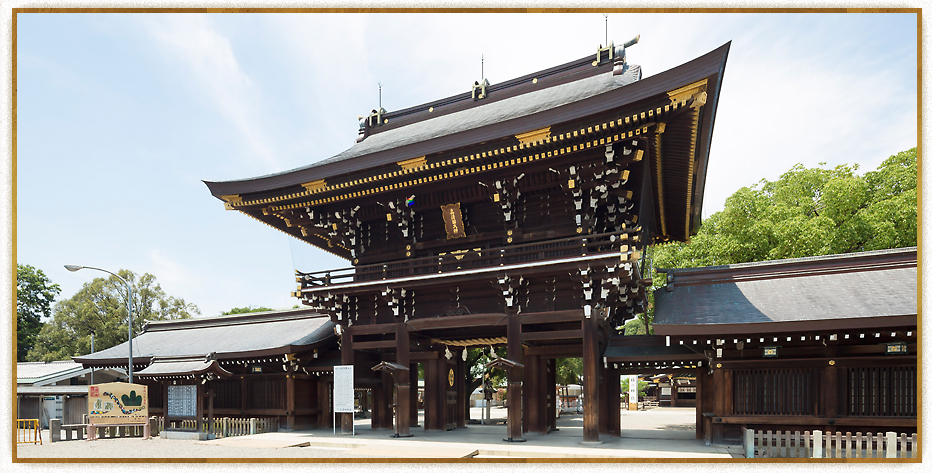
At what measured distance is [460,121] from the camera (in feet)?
62.1

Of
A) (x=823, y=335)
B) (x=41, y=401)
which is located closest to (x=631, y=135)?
(x=823, y=335)

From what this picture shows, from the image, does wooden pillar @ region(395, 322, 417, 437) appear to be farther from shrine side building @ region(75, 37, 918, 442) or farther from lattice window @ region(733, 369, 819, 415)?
lattice window @ region(733, 369, 819, 415)

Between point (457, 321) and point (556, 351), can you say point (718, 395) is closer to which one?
point (556, 351)

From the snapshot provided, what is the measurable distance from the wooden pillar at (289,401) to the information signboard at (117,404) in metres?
4.22

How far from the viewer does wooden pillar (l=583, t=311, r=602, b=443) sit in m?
13.6

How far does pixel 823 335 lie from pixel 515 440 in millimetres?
7435

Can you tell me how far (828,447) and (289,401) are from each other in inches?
601

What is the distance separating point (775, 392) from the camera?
43.5 ft

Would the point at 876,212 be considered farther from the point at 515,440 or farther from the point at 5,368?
the point at 5,368

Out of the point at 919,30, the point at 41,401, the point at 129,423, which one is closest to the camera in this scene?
the point at 919,30

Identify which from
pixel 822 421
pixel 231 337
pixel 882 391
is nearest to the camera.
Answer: pixel 882 391

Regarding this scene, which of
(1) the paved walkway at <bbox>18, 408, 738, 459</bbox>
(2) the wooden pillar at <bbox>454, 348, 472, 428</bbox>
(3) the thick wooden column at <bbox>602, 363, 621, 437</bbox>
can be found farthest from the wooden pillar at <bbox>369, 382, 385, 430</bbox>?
(3) the thick wooden column at <bbox>602, 363, 621, 437</bbox>

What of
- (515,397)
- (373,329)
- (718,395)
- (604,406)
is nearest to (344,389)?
(373,329)

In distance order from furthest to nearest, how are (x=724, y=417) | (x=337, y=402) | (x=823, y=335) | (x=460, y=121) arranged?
1. (x=460, y=121)
2. (x=337, y=402)
3. (x=724, y=417)
4. (x=823, y=335)
